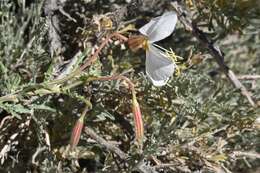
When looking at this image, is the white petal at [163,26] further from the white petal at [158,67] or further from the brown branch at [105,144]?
the brown branch at [105,144]

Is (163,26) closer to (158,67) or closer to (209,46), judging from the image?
(158,67)

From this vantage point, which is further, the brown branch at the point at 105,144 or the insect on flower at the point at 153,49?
the brown branch at the point at 105,144

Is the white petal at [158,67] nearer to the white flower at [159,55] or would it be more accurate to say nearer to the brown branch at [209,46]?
the white flower at [159,55]

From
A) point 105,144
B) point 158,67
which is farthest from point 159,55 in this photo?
point 105,144

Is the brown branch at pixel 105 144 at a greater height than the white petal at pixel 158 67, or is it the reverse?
the white petal at pixel 158 67

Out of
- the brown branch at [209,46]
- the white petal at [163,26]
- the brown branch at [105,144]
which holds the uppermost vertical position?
the white petal at [163,26]

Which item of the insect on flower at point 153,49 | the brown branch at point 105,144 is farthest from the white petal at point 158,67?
the brown branch at point 105,144

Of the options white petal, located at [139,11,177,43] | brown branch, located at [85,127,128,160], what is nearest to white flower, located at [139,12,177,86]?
white petal, located at [139,11,177,43]
